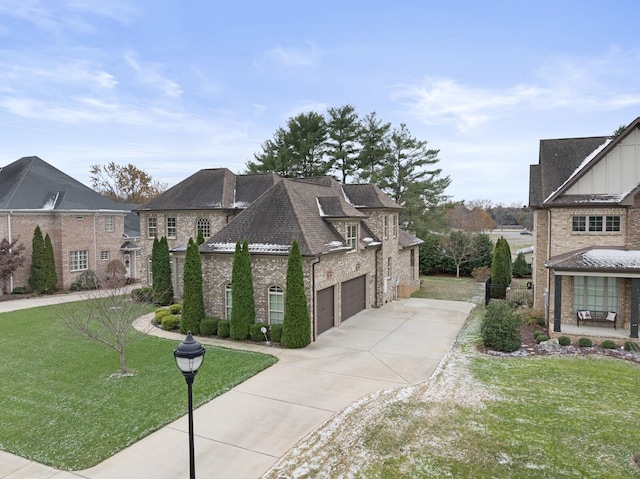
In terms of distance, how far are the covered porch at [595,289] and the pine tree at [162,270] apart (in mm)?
18563

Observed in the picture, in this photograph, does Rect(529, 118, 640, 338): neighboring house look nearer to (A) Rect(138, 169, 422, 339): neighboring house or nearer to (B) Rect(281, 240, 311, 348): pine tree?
(A) Rect(138, 169, 422, 339): neighboring house

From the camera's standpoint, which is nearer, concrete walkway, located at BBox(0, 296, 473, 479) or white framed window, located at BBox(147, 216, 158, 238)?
concrete walkway, located at BBox(0, 296, 473, 479)

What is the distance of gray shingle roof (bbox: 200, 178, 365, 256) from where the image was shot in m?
16.3

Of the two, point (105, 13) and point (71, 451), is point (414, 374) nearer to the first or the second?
point (71, 451)

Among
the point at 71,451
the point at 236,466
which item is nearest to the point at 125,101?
the point at 71,451

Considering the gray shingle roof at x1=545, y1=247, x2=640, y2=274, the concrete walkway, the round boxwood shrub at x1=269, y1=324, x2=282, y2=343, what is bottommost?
the concrete walkway

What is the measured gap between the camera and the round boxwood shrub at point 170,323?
1758 cm

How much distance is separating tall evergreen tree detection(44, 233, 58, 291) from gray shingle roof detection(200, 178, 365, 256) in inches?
645

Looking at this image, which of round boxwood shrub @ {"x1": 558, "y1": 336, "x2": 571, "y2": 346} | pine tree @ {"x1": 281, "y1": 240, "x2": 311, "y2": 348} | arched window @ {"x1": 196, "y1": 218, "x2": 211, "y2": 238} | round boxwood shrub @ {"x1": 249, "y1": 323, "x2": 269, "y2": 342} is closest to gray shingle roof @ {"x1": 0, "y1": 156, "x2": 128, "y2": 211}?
arched window @ {"x1": 196, "y1": 218, "x2": 211, "y2": 238}

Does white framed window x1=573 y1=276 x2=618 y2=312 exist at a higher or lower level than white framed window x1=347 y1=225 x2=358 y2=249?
lower

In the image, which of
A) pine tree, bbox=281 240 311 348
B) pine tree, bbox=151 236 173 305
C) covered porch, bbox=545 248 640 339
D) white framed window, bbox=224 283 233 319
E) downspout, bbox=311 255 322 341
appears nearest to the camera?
covered porch, bbox=545 248 640 339

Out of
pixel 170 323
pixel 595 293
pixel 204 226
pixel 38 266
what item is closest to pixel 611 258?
pixel 595 293

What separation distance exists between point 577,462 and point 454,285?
78.4 feet

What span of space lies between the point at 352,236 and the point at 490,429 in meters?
12.0
